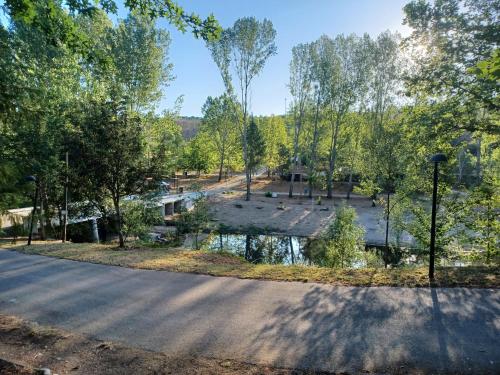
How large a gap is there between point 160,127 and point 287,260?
54.9 ft

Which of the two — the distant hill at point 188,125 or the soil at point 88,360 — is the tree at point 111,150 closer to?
the soil at point 88,360

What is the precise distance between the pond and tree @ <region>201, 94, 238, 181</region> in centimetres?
2615

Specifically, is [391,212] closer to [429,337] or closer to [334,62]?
[429,337]

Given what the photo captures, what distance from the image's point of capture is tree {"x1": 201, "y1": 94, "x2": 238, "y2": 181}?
4559 cm

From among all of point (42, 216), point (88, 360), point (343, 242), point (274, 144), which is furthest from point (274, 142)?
point (88, 360)

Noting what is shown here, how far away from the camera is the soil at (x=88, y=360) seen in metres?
3.95

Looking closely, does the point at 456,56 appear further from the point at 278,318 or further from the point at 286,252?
the point at 286,252

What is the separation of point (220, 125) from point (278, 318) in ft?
140

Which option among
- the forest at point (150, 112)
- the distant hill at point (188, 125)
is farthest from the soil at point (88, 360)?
the distant hill at point (188, 125)

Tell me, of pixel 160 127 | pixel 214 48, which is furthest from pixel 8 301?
pixel 214 48

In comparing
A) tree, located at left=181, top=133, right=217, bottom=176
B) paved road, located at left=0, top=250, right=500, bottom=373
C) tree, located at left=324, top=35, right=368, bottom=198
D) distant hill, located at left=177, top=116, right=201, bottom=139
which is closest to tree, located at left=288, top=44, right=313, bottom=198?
tree, located at left=324, top=35, right=368, bottom=198

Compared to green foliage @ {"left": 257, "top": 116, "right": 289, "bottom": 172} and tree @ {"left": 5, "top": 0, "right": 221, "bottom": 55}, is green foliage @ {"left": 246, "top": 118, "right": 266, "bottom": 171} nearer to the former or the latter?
green foliage @ {"left": 257, "top": 116, "right": 289, "bottom": 172}

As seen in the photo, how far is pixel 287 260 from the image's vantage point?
54.2ft

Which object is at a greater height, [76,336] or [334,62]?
[334,62]
